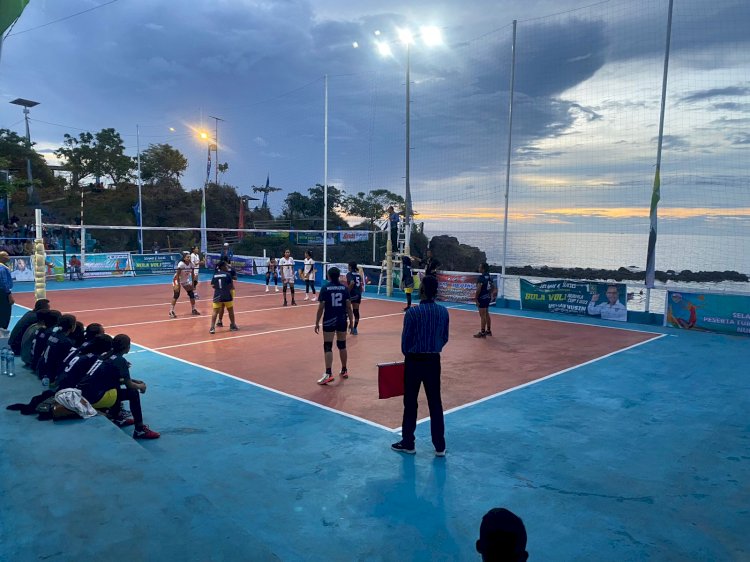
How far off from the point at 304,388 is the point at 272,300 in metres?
12.6

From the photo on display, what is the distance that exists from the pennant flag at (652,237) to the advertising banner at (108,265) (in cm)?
2623

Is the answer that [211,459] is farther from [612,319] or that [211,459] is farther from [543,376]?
[612,319]

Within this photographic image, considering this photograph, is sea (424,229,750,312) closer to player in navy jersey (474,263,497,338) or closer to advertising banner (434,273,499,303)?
advertising banner (434,273,499,303)

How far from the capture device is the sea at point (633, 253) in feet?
52.0

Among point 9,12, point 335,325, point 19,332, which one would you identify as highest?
point 9,12

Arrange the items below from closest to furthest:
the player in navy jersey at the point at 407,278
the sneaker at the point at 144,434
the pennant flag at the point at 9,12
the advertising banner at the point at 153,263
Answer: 1. the pennant flag at the point at 9,12
2. the sneaker at the point at 144,434
3. the player in navy jersey at the point at 407,278
4. the advertising banner at the point at 153,263

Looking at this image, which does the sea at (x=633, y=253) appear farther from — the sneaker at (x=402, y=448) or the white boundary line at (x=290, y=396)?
the sneaker at (x=402, y=448)

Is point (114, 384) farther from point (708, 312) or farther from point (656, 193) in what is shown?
point (656, 193)

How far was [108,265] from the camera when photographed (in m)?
30.0

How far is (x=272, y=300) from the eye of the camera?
852 inches

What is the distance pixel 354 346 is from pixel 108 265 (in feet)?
72.9

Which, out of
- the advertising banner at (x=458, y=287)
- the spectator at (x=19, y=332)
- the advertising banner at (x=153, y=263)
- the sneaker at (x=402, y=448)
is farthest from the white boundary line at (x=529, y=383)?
the advertising banner at (x=153, y=263)

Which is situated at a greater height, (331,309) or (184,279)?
(331,309)

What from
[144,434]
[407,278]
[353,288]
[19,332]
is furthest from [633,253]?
[19,332]
